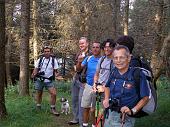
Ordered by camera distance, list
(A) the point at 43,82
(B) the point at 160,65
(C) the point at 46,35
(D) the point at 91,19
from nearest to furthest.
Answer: (B) the point at 160,65, (A) the point at 43,82, (D) the point at 91,19, (C) the point at 46,35

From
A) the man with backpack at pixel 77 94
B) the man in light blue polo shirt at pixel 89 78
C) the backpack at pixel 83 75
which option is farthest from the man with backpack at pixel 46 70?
the man in light blue polo shirt at pixel 89 78

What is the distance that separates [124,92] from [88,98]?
126 inches

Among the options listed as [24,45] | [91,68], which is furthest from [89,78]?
[24,45]

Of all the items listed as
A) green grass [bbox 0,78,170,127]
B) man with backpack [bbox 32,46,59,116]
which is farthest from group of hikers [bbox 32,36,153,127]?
green grass [bbox 0,78,170,127]

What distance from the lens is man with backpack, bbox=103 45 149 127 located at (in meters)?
4.74

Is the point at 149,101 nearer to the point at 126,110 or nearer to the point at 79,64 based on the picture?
the point at 126,110

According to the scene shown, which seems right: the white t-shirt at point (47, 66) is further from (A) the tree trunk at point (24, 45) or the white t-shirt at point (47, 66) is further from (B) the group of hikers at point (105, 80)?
(A) the tree trunk at point (24, 45)

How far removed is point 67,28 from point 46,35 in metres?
2.30

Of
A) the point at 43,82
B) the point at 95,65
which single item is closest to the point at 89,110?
the point at 95,65

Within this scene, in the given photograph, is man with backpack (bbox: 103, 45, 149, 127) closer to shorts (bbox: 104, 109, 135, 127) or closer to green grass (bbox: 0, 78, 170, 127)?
shorts (bbox: 104, 109, 135, 127)

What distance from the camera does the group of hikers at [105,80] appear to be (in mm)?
4809

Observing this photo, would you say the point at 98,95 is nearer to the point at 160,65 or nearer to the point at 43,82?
the point at 160,65

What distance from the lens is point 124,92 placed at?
4.82 meters

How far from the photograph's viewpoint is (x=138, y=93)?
4812 mm
